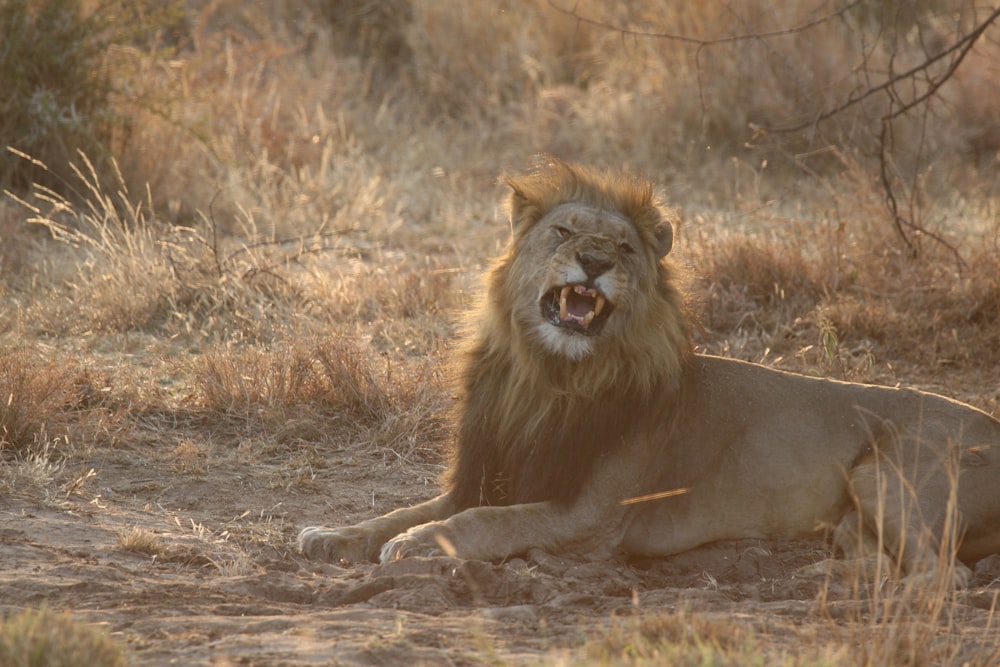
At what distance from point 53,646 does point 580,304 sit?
2304 mm

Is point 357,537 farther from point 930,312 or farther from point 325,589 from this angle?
point 930,312

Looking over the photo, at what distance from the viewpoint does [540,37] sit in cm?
1434

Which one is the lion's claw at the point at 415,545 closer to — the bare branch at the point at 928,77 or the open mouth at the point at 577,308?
the open mouth at the point at 577,308

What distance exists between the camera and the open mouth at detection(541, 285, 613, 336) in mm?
4719

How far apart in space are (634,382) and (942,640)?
1514 mm

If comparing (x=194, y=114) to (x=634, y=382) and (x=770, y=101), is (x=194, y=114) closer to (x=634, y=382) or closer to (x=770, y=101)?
(x=770, y=101)

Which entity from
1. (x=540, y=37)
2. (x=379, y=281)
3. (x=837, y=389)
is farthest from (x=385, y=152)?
(x=837, y=389)

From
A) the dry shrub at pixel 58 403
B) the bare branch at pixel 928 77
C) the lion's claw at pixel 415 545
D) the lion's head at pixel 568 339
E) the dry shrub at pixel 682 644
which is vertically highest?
the bare branch at pixel 928 77

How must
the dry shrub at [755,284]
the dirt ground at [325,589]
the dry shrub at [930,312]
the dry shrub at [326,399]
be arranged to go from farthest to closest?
the dry shrub at [755,284] < the dry shrub at [930,312] < the dry shrub at [326,399] < the dirt ground at [325,589]

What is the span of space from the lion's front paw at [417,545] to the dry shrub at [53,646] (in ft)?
4.57

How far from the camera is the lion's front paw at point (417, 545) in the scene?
447 cm

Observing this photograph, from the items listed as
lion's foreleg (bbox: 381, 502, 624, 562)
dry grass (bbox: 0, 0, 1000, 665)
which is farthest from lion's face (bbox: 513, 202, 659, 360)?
dry grass (bbox: 0, 0, 1000, 665)

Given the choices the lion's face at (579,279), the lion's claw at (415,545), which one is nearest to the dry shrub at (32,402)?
the lion's claw at (415,545)

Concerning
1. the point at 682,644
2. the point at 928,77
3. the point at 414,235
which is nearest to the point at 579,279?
the point at 682,644
